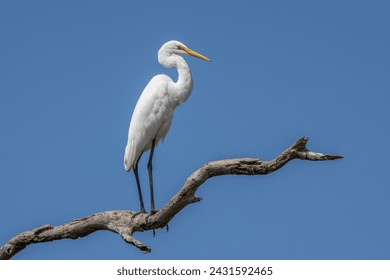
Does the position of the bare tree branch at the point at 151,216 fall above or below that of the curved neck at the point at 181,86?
below

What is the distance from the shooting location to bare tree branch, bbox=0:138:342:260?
680cm

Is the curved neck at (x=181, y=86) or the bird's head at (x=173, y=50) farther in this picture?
the bird's head at (x=173, y=50)

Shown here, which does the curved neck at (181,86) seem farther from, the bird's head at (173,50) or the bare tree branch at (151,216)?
the bare tree branch at (151,216)

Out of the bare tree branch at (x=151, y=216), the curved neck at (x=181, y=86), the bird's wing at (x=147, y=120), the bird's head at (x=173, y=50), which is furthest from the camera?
the bird's head at (x=173, y=50)

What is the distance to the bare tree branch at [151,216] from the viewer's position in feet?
22.3

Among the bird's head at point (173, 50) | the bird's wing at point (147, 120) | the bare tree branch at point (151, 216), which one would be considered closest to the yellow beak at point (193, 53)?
the bird's head at point (173, 50)

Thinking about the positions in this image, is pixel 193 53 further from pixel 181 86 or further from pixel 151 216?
pixel 151 216

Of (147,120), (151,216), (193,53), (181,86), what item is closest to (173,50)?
(193,53)

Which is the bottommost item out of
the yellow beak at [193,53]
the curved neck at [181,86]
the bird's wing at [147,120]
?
the bird's wing at [147,120]

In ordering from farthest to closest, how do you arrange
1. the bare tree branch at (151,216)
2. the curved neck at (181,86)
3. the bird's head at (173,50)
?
the bird's head at (173,50), the curved neck at (181,86), the bare tree branch at (151,216)

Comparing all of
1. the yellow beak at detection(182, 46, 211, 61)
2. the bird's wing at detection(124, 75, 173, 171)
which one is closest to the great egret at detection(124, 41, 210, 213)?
the bird's wing at detection(124, 75, 173, 171)
